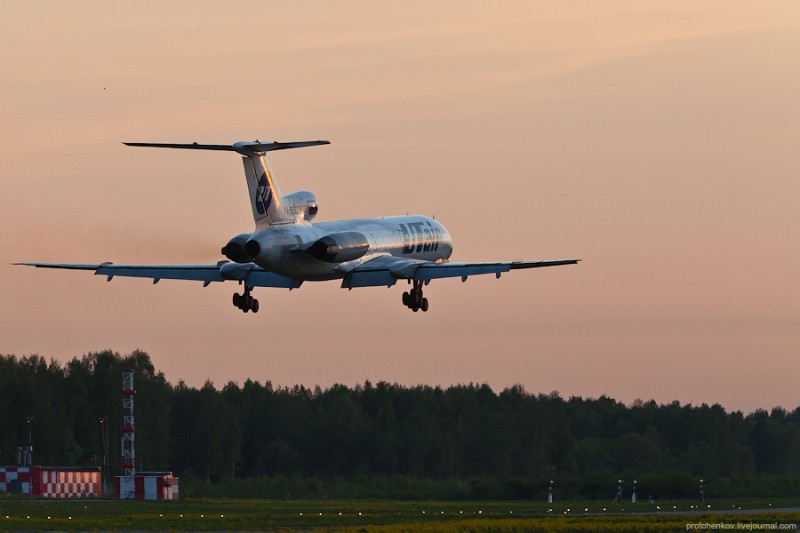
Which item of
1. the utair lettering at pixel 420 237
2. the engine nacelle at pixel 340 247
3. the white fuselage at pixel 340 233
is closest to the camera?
the white fuselage at pixel 340 233

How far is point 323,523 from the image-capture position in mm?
73688

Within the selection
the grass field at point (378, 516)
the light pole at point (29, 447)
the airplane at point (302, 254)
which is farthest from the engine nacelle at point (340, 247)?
the light pole at point (29, 447)

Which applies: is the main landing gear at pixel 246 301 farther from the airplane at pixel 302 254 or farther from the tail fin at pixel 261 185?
the tail fin at pixel 261 185

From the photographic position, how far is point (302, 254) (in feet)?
246

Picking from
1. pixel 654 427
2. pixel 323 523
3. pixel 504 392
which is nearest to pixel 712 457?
pixel 654 427

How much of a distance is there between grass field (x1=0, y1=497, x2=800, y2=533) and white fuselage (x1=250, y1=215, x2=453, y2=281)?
10654 mm

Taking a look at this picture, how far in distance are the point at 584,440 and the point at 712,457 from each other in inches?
519

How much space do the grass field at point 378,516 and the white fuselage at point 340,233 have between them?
35.0ft

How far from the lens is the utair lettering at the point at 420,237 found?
85.8 m

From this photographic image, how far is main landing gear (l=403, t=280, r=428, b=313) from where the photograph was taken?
82.4 m

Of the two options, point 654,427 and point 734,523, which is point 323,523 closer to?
point 734,523

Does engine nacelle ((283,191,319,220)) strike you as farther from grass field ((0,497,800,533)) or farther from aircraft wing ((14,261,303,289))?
grass field ((0,497,800,533))

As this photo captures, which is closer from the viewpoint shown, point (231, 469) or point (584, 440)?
point (584, 440)

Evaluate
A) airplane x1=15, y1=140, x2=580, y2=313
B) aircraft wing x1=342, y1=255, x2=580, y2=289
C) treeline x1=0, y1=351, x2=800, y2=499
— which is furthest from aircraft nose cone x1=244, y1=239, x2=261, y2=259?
treeline x1=0, y1=351, x2=800, y2=499
